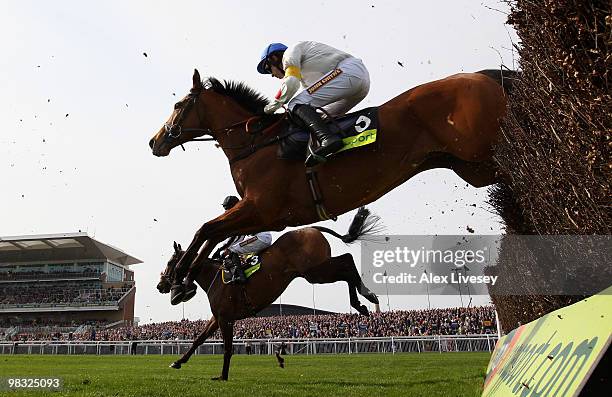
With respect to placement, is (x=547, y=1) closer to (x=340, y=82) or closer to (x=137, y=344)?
(x=340, y=82)

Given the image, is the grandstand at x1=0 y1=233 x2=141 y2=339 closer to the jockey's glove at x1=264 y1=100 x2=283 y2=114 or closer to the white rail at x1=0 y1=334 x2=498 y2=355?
the white rail at x1=0 y1=334 x2=498 y2=355

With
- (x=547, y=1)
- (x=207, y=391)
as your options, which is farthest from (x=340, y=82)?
(x=207, y=391)

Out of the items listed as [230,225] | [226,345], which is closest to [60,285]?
[226,345]

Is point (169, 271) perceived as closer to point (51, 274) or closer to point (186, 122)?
point (186, 122)

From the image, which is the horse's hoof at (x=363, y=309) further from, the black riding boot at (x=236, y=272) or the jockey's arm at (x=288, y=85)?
the jockey's arm at (x=288, y=85)

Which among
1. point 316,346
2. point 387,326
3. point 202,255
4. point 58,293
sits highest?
point 58,293

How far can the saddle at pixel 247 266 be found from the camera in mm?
10000

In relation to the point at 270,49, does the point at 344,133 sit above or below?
below

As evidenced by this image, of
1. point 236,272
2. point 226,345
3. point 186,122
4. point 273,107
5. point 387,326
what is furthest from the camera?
point 387,326

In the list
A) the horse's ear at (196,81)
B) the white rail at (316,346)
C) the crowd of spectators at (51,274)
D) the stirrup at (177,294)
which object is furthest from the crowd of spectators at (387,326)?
the crowd of spectators at (51,274)

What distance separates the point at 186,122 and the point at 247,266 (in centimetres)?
464

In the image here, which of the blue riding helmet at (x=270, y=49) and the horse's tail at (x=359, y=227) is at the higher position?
the blue riding helmet at (x=270, y=49)

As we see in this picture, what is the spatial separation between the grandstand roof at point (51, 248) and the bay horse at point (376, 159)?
58.4m

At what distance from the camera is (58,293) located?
60062 millimetres
